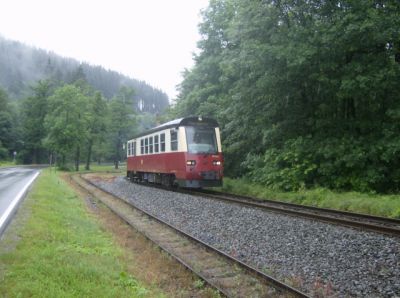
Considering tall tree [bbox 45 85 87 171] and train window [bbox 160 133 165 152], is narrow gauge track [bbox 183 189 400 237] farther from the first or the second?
tall tree [bbox 45 85 87 171]

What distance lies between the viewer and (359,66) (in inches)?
558

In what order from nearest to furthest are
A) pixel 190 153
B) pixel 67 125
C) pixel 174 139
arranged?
pixel 190 153, pixel 174 139, pixel 67 125

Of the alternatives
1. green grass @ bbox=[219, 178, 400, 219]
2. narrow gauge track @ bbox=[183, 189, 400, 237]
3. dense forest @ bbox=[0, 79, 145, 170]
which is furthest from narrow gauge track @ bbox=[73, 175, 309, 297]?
dense forest @ bbox=[0, 79, 145, 170]

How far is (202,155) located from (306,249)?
1040 centimetres

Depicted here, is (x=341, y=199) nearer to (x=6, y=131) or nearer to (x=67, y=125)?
(x=67, y=125)

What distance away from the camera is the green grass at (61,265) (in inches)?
213

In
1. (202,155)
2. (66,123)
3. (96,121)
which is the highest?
(96,121)

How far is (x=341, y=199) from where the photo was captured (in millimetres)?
12797

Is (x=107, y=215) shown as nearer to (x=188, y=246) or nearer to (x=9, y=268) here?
(x=188, y=246)

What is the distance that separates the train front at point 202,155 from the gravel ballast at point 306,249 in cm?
517

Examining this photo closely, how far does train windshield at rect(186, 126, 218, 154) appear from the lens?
706 inches

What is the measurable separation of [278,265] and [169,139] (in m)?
12.7

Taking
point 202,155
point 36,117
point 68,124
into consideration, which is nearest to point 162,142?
point 202,155

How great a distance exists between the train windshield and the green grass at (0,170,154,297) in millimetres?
8370
